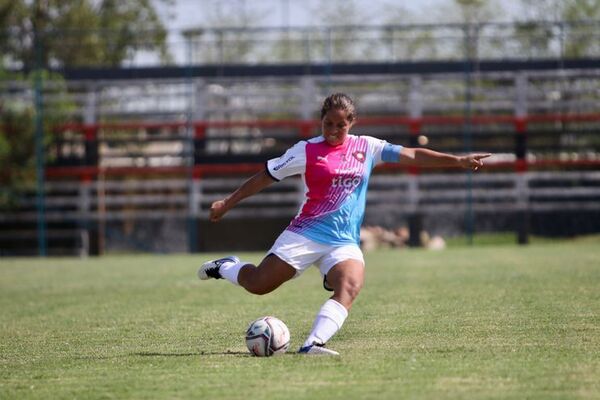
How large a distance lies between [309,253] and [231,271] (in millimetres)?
802

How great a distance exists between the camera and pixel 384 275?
16.9 meters

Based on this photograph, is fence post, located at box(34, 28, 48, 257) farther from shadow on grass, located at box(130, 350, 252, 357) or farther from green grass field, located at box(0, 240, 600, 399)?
shadow on grass, located at box(130, 350, 252, 357)

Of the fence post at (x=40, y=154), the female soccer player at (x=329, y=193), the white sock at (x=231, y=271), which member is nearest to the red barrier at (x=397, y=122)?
the fence post at (x=40, y=154)

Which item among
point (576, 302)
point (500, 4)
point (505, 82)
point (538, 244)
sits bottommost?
point (538, 244)

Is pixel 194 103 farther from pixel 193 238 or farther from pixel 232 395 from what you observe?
pixel 232 395

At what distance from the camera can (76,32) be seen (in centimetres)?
2745

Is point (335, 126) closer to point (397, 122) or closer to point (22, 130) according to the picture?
point (397, 122)

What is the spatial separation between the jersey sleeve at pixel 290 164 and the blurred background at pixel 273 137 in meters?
18.2

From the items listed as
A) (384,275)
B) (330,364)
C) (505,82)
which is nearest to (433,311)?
(330,364)

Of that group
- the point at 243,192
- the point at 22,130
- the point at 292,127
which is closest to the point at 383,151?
the point at 243,192

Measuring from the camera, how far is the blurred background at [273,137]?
27688 millimetres

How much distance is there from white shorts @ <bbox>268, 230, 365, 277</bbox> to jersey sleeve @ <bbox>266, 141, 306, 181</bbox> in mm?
452

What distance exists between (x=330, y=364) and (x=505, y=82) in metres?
23.1

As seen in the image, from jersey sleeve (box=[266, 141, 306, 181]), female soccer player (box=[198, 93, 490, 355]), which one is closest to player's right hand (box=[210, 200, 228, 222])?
female soccer player (box=[198, 93, 490, 355])
